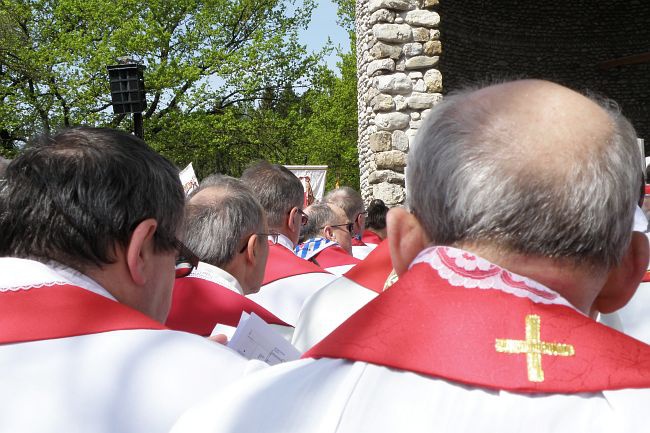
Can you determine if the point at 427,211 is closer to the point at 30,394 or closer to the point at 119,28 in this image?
the point at 30,394

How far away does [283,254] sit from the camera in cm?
391

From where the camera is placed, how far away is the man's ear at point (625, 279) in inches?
47.8

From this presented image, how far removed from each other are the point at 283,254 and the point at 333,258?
117 centimetres

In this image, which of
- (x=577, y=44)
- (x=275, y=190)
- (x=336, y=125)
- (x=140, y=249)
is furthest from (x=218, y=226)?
(x=336, y=125)

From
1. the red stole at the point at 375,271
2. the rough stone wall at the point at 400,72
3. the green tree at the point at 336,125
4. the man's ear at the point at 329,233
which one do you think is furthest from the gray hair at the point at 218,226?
the green tree at the point at 336,125

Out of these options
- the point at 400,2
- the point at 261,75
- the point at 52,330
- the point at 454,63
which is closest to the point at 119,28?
the point at 261,75

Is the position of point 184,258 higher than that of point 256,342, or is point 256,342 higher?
point 184,258

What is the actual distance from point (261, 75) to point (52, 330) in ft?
70.0

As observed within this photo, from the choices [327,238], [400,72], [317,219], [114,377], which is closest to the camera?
[114,377]

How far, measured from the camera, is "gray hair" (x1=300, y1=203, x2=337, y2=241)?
5.28 m

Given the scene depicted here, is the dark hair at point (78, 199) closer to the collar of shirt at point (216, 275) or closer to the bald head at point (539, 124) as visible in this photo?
the bald head at point (539, 124)

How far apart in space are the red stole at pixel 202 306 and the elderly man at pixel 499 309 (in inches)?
58.4

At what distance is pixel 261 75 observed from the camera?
73.5 ft

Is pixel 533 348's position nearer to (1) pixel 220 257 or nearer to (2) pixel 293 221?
(1) pixel 220 257
